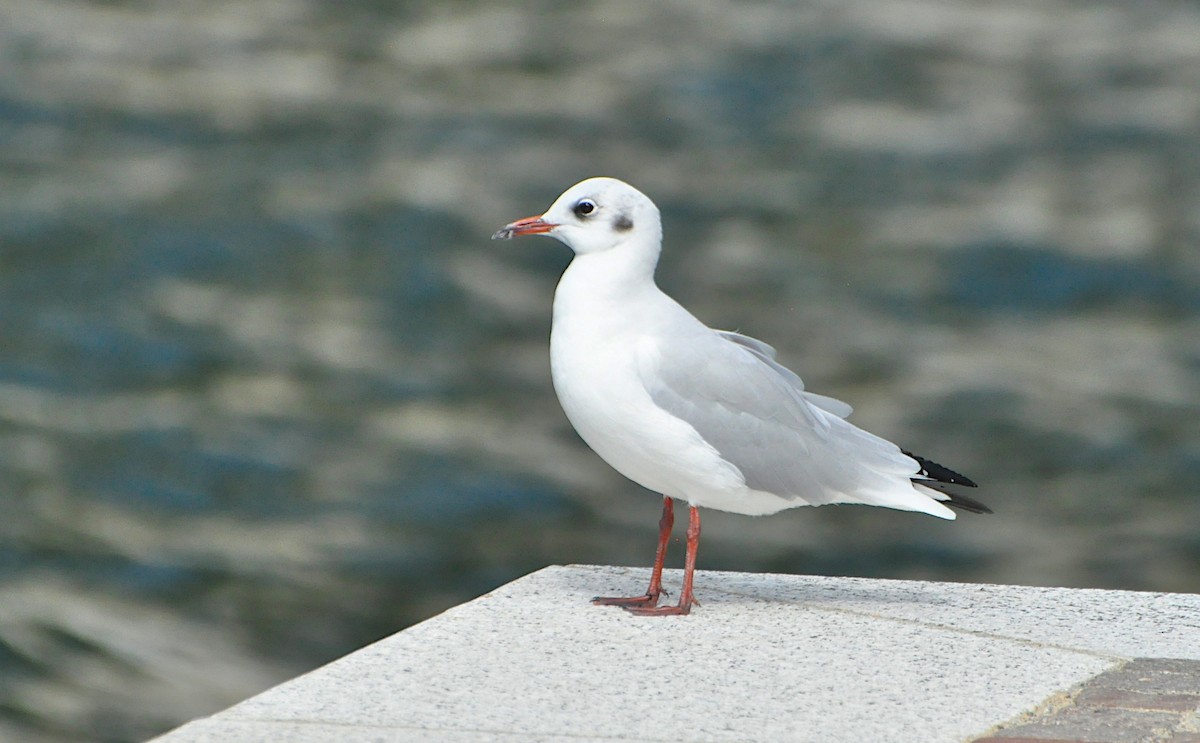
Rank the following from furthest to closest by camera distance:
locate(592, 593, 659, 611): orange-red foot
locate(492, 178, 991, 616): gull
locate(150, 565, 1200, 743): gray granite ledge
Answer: locate(592, 593, 659, 611): orange-red foot
locate(492, 178, 991, 616): gull
locate(150, 565, 1200, 743): gray granite ledge

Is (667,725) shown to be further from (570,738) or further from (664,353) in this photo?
(664,353)

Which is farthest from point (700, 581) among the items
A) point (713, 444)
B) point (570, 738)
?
point (570, 738)

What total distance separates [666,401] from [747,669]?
0.77 metres

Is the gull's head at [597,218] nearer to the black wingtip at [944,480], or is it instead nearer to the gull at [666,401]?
the gull at [666,401]

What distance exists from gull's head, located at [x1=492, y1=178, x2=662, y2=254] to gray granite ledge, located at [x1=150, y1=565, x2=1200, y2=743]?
0.99m

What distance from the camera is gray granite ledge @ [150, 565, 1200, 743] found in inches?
133

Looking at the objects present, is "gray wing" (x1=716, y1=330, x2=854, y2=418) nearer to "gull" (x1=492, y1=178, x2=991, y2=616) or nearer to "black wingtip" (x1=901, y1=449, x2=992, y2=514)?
"gull" (x1=492, y1=178, x2=991, y2=616)

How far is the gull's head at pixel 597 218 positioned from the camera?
14.1 ft

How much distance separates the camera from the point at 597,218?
170 inches

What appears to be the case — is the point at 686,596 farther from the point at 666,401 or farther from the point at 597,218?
the point at 597,218

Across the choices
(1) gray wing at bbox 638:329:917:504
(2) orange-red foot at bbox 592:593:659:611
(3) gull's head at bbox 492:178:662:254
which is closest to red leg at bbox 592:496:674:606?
(2) orange-red foot at bbox 592:593:659:611

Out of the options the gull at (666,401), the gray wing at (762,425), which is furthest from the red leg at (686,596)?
the gray wing at (762,425)

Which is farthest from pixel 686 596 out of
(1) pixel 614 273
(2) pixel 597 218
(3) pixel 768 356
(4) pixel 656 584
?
(2) pixel 597 218

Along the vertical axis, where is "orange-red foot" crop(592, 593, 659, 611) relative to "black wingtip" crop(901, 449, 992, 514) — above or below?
below
